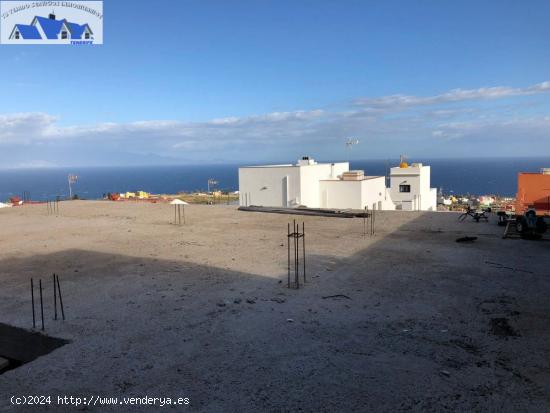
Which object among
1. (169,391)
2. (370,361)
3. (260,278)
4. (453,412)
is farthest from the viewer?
(260,278)

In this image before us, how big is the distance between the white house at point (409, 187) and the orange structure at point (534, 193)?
78.4 ft

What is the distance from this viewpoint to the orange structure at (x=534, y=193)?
673 inches

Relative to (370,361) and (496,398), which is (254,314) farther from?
(496,398)

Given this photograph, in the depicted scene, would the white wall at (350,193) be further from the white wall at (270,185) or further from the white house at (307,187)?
the white wall at (270,185)

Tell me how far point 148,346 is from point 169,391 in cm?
150

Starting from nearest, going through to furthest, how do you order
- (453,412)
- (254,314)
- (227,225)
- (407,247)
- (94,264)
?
(453,412)
(254,314)
(94,264)
(407,247)
(227,225)

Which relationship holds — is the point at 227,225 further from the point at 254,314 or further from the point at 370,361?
the point at 370,361

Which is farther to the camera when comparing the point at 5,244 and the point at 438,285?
the point at 5,244

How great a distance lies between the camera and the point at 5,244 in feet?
52.5

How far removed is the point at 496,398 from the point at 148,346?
490 centimetres

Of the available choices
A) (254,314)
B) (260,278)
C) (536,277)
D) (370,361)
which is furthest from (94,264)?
(536,277)

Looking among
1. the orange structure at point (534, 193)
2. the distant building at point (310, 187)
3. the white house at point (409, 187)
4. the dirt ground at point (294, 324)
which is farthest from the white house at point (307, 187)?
the dirt ground at point (294, 324)

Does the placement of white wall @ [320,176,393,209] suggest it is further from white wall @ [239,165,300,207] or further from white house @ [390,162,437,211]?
white house @ [390,162,437,211]

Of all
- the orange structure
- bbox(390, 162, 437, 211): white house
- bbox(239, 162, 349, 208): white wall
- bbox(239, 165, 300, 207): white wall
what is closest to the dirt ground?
the orange structure
